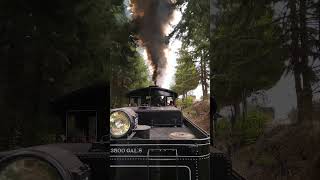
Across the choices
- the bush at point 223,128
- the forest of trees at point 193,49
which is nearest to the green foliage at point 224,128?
the bush at point 223,128

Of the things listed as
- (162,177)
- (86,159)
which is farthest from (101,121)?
(162,177)

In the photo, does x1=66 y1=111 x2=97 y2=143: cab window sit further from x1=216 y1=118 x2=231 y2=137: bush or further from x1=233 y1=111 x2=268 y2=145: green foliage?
x1=233 y1=111 x2=268 y2=145: green foliage

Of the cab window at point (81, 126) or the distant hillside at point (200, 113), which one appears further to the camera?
the cab window at point (81, 126)

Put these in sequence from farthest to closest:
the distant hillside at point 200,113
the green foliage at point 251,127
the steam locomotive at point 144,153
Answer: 1. the green foliage at point 251,127
2. the distant hillside at point 200,113
3. the steam locomotive at point 144,153

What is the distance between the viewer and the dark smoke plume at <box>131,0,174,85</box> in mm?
2617

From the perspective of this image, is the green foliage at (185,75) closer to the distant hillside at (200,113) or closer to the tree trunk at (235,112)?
the distant hillside at (200,113)

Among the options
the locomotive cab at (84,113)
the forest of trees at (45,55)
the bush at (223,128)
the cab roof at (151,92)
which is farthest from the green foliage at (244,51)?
the locomotive cab at (84,113)

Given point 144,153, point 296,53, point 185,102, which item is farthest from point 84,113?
point 296,53

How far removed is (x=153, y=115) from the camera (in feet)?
8.71

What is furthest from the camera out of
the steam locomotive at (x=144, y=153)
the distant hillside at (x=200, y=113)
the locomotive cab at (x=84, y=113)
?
the locomotive cab at (x=84, y=113)

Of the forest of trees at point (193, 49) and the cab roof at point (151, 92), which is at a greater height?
the forest of trees at point (193, 49)

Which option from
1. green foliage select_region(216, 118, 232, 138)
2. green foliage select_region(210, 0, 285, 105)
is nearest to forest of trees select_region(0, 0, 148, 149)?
green foliage select_region(210, 0, 285, 105)

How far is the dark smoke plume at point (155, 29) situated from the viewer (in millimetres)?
2617

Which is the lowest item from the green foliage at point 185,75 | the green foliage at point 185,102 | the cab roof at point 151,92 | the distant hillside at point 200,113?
the distant hillside at point 200,113
